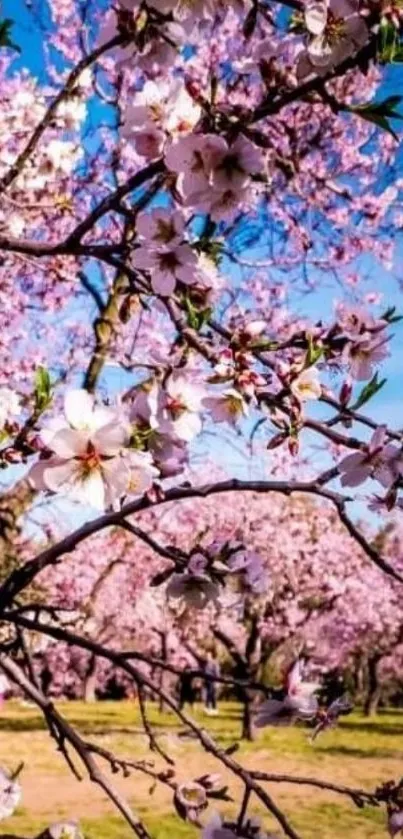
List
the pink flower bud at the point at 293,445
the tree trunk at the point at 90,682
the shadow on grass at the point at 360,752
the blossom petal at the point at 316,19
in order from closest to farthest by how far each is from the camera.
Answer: the blossom petal at the point at 316,19
the pink flower bud at the point at 293,445
the shadow on grass at the point at 360,752
the tree trunk at the point at 90,682

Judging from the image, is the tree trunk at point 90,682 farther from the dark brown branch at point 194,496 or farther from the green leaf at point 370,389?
the green leaf at point 370,389

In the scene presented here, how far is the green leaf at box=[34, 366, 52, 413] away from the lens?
2.16 m

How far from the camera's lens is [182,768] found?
2030cm

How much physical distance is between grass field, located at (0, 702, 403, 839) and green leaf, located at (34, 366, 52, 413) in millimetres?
1269

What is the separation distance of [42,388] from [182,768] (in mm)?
19131

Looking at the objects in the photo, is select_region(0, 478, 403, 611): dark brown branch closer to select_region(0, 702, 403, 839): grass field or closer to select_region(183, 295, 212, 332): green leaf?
select_region(183, 295, 212, 332): green leaf

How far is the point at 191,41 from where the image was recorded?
7.64ft

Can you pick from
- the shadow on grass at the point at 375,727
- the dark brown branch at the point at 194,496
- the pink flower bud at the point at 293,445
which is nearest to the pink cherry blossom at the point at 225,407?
the pink flower bud at the point at 293,445

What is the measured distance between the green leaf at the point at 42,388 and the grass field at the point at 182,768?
1.27 metres

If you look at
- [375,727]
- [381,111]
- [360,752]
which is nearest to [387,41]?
[381,111]

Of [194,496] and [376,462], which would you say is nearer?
[376,462]

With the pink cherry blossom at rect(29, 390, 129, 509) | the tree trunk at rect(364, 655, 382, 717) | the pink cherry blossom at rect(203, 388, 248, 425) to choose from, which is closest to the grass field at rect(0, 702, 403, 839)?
the pink cherry blossom at rect(203, 388, 248, 425)

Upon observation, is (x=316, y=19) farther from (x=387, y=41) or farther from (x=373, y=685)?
(x=373, y=685)

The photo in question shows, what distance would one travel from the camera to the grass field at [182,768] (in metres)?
13.6
